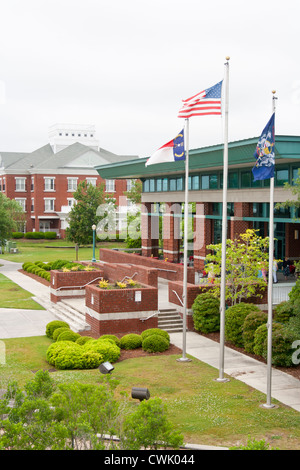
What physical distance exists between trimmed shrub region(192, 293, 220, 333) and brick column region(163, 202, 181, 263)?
1835 cm

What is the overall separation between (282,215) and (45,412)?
22.8m

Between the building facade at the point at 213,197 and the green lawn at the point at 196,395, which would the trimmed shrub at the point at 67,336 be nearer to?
the green lawn at the point at 196,395

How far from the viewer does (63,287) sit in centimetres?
2900

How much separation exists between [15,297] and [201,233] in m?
13.4

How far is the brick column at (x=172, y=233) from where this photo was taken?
135 feet

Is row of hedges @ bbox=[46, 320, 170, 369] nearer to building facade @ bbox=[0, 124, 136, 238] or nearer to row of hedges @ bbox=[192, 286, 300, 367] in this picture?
row of hedges @ bbox=[192, 286, 300, 367]

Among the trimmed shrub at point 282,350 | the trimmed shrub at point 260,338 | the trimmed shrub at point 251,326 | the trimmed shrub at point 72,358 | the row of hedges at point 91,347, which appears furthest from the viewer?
the trimmed shrub at point 251,326

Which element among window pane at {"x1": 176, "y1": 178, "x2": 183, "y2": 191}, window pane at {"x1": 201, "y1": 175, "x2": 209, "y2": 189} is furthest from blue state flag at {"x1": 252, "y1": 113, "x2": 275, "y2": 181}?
window pane at {"x1": 176, "y1": 178, "x2": 183, "y2": 191}

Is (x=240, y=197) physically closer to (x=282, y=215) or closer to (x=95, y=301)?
(x=282, y=215)

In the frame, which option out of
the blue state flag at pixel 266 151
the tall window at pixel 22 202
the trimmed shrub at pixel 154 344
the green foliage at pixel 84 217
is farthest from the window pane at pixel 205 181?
the tall window at pixel 22 202

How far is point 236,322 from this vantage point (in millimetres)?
20719

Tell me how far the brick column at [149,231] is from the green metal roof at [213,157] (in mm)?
2907
